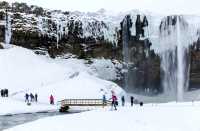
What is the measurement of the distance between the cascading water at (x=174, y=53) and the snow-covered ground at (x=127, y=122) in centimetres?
3268

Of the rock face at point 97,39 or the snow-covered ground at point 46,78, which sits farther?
the rock face at point 97,39

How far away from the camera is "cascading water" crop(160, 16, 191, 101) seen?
66.0m

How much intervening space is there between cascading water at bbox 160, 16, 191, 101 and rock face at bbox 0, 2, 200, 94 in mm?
849

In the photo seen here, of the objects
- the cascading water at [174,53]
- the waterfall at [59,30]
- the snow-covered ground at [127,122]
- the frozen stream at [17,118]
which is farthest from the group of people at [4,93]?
the cascading water at [174,53]

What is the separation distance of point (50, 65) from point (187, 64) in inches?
755

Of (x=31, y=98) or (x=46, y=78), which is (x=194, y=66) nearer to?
(x=46, y=78)

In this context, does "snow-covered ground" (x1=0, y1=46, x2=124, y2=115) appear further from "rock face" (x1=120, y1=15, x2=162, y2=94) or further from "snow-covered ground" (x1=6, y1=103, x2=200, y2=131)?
"snow-covered ground" (x1=6, y1=103, x2=200, y2=131)

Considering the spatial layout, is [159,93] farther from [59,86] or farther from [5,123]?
[5,123]

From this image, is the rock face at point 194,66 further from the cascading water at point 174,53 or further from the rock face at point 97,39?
the cascading water at point 174,53

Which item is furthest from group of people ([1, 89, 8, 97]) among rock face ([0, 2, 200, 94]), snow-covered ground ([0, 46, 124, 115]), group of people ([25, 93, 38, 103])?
rock face ([0, 2, 200, 94])

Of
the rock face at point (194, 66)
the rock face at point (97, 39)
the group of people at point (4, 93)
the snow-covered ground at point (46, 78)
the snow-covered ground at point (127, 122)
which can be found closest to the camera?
the snow-covered ground at point (127, 122)

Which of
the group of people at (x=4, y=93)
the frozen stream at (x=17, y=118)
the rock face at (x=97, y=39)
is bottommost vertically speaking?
the frozen stream at (x=17, y=118)

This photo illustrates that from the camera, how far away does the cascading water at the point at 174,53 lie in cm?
6600

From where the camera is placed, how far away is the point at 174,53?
67000mm
